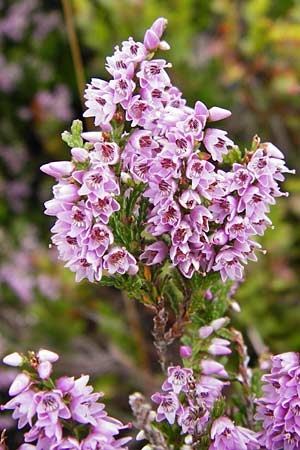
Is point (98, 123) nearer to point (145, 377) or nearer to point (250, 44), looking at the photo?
point (145, 377)

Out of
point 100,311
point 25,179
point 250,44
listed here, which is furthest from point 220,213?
point 25,179

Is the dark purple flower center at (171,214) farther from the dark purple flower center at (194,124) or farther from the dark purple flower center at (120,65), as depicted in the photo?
the dark purple flower center at (120,65)

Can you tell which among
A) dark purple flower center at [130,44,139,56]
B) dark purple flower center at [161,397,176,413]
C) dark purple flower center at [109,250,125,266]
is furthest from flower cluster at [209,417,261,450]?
dark purple flower center at [130,44,139,56]

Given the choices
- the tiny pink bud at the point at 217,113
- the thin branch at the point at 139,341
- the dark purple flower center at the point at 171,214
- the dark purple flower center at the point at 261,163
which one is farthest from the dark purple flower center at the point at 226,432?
the thin branch at the point at 139,341

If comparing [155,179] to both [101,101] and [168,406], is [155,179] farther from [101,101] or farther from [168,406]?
[168,406]

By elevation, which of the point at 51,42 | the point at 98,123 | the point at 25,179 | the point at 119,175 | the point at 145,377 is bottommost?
the point at 145,377

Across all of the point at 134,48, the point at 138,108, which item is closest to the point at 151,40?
the point at 134,48
